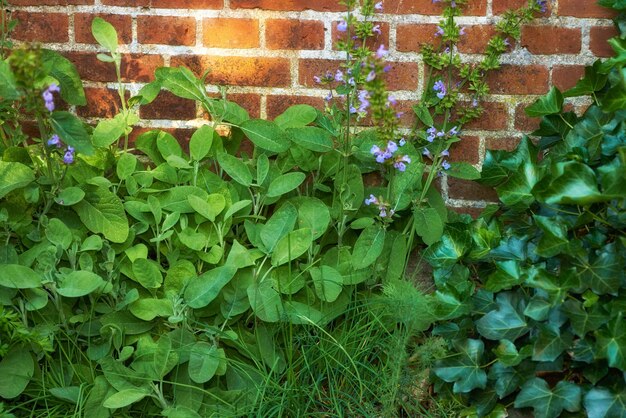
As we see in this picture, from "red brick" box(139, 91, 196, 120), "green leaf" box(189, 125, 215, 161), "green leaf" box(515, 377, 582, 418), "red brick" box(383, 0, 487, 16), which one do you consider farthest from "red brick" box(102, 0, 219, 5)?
"green leaf" box(515, 377, 582, 418)

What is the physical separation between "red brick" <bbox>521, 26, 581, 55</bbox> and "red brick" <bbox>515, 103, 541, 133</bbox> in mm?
166

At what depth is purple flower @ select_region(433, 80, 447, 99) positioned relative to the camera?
235 cm

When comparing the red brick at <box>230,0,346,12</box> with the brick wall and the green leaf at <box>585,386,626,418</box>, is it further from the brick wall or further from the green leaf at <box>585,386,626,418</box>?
the green leaf at <box>585,386,626,418</box>

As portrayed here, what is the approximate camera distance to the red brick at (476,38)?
2.37 metres

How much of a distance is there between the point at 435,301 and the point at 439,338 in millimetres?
97

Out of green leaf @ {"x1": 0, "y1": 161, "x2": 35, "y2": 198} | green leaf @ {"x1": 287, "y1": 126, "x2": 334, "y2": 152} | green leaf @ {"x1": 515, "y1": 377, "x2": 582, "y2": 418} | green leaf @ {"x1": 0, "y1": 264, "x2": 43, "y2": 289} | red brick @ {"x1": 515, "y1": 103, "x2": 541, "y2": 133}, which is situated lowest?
green leaf @ {"x1": 515, "y1": 377, "x2": 582, "y2": 418}

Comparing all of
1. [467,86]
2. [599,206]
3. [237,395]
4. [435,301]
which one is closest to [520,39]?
[467,86]

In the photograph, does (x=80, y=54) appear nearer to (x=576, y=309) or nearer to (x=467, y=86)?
(x=467, y=86)

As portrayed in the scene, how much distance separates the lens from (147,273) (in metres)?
2.16

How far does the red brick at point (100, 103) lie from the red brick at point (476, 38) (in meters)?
1.02

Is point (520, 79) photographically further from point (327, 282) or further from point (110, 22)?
point (110, 22)

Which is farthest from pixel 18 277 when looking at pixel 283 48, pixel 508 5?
pixel 508 5

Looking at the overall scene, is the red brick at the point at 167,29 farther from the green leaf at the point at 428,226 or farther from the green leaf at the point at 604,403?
the green leaf at the point at 604,403

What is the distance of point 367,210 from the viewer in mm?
2371
